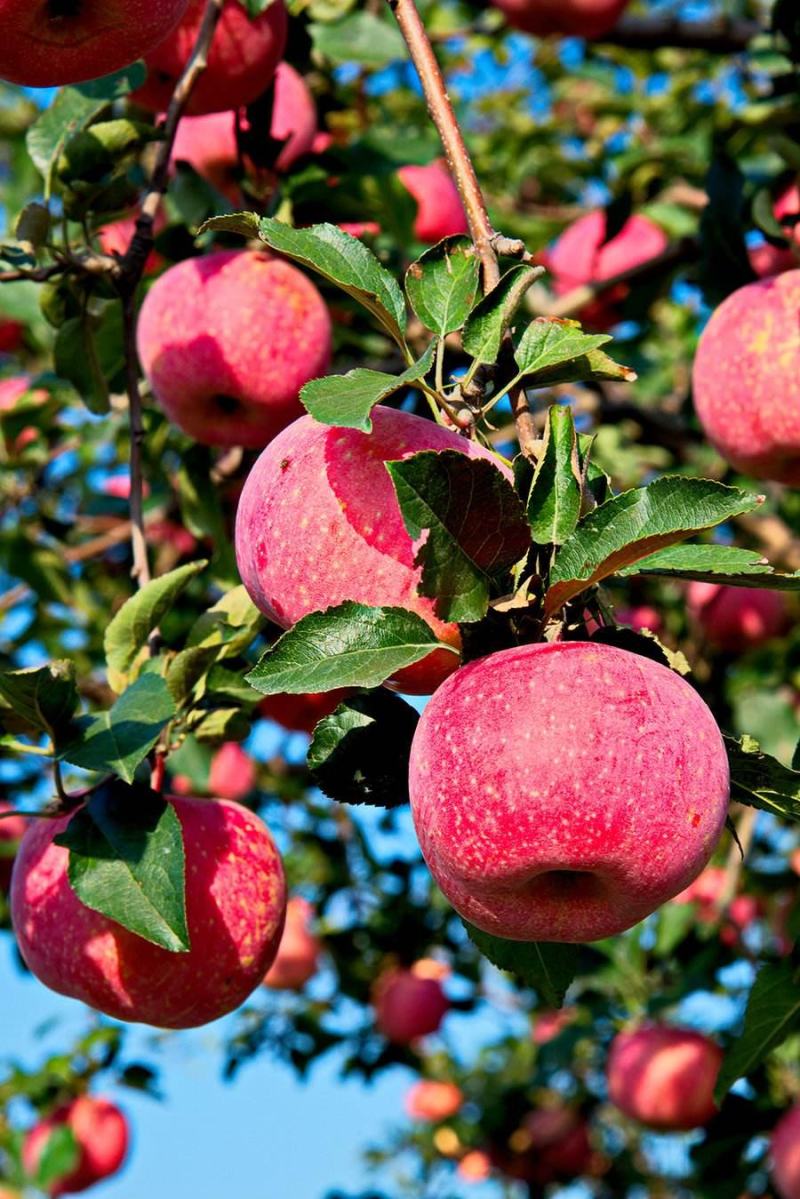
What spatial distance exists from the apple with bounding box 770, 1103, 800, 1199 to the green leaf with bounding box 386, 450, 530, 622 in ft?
6.39

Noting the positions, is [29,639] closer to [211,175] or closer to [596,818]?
[211,175]

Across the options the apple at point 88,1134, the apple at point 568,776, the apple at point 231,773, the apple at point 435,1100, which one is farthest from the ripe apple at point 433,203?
the apple at point 435,1100

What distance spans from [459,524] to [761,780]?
0.33 metres

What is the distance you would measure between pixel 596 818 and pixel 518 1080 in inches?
184

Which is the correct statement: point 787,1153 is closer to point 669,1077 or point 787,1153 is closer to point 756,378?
point 669,1077

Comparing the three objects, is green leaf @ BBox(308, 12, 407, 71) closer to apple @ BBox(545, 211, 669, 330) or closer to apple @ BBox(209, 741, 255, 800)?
apple @ BBox(545, 211, 669, 330)

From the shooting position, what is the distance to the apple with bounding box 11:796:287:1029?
136 cm

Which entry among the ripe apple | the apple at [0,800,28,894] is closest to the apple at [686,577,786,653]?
the ripe apple

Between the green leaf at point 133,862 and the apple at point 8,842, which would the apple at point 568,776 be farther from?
the apple at point 8,842

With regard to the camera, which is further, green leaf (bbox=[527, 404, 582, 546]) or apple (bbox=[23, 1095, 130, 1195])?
apple (bbox=[23, 1095, 130, 1195])

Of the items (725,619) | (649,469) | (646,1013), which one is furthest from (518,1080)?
(649,469)

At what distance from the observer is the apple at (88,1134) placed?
3635mm

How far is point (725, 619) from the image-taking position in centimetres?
346

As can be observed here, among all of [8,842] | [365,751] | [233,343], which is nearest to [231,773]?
[8,842]
